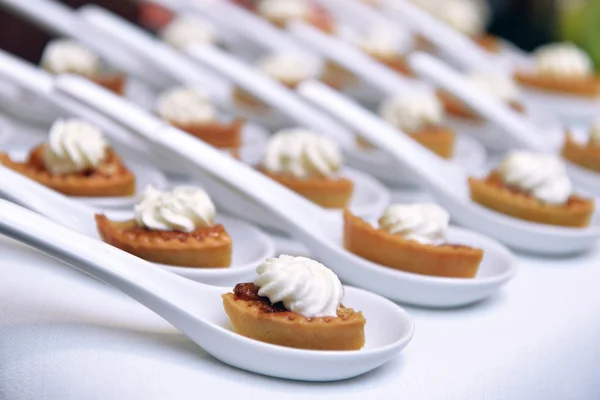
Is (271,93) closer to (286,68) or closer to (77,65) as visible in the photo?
(286,68)

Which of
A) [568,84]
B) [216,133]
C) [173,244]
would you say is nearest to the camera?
[173,244]

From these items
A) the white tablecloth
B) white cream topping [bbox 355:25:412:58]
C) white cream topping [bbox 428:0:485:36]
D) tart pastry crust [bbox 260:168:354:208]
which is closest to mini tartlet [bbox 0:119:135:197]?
the white tablecloth

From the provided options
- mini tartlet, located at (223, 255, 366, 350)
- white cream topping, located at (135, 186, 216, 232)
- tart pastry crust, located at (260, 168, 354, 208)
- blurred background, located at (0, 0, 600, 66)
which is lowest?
blurred background, located at (0, 0, 600, 66)

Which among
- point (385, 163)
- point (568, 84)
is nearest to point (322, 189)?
point (385, 163)

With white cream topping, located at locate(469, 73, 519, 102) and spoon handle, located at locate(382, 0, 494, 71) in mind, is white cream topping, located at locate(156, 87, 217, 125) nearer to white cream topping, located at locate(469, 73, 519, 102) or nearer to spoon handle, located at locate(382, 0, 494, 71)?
white cream topping, located at locate(469, 73, 519, 102)

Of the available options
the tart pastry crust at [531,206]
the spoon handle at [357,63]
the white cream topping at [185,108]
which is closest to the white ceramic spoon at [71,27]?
the white cream topping at [185,108]
